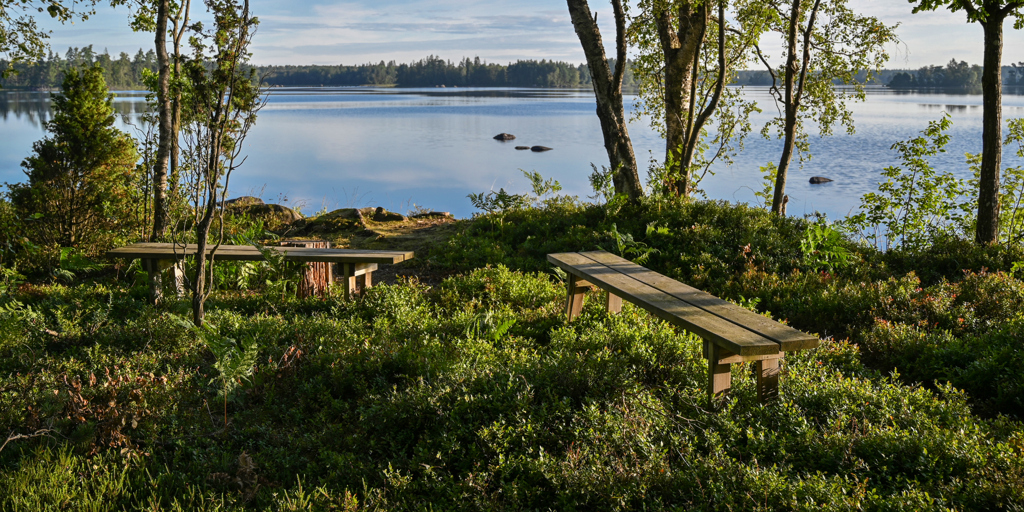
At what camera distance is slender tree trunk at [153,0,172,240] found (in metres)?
7.59

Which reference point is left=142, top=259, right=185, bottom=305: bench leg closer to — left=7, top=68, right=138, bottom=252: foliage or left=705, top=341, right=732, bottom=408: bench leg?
left=7, top=68, right=138, bottom=252: foliage

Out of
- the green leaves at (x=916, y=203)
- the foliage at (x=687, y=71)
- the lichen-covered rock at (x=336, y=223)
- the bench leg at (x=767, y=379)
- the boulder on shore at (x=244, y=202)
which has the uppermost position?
the foliage at (x=687, y=71)

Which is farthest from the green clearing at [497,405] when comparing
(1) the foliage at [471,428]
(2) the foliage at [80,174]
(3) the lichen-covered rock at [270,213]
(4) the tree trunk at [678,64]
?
(3) the lichen-covered rock at [270,213]

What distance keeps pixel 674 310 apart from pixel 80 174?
8651 mm

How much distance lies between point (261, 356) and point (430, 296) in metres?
2.09

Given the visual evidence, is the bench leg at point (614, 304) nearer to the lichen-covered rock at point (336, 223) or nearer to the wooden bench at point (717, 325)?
the wooden bench at point (717, 325)

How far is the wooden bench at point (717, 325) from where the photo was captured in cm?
344

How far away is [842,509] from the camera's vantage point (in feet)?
8.78

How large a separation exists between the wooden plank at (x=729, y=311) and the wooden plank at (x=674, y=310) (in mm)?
61

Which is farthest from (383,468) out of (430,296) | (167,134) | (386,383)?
(167,134)

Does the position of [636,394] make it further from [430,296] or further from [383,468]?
[430,296]

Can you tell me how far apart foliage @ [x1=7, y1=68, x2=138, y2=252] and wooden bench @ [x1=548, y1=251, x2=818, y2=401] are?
678 cm

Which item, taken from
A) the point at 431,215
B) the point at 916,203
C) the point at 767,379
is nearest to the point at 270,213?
the point at 431,215

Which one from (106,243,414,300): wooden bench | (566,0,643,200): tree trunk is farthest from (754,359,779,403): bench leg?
(566,0,643,200): tree trunk
